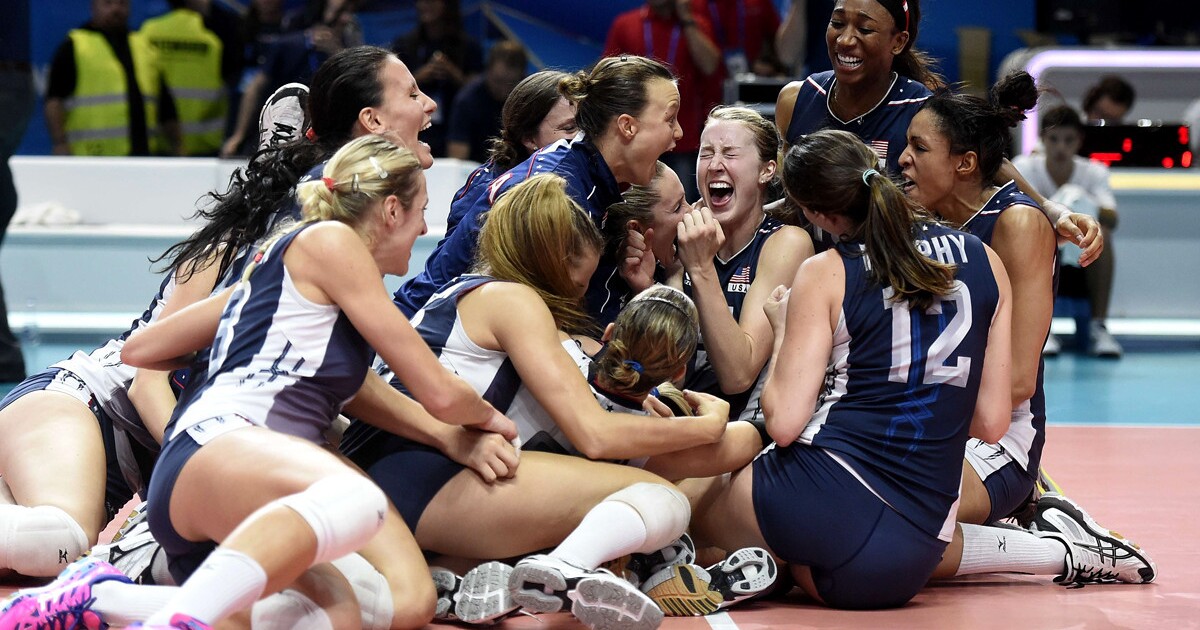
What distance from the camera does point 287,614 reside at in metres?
2.77

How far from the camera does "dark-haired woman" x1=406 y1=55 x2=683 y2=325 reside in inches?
150

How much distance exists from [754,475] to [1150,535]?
4.96ft

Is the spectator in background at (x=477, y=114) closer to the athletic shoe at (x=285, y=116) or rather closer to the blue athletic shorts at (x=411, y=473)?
the athletic shoe at (x=285, y=116)

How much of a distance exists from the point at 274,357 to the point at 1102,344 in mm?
6851

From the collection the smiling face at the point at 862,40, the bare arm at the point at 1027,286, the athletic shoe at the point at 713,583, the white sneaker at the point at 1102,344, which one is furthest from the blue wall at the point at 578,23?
the athletic shoe at the point at 713,583

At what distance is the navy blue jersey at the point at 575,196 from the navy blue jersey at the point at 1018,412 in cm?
98

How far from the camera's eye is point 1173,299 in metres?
9.49

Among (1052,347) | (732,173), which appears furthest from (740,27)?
(732,173)

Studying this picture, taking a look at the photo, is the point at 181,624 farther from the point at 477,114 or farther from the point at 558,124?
the point at 477,114

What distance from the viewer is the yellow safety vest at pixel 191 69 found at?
980 centimetres

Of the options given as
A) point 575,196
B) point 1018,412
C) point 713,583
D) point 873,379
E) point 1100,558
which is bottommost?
point 1100,558

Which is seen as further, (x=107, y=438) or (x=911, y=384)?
(x=107, y=438)

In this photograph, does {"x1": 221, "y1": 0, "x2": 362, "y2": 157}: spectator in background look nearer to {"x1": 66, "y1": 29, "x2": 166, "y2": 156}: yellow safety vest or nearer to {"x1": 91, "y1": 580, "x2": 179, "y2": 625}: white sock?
{"x1": 66, "y1": 29, "x2": 166, "y2": 156}: yellow safety vest

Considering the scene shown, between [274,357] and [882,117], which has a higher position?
[882,117]
